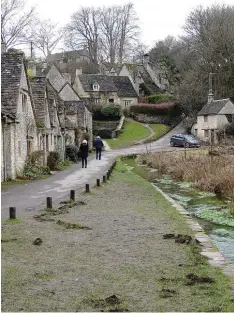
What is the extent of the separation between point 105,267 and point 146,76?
92016 mm

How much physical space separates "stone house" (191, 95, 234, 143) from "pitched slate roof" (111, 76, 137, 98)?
2127cm

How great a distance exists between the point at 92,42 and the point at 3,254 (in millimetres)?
96505

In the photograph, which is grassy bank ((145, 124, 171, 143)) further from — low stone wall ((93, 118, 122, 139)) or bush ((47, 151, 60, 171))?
bush ((47, 151, 60, 171))

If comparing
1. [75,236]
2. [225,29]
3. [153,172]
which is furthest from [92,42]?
[75,236]

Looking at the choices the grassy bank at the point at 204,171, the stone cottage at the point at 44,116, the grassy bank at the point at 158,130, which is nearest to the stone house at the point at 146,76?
the grassy bank at the point at 158,130

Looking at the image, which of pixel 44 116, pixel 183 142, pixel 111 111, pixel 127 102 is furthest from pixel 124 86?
pixel 44 116

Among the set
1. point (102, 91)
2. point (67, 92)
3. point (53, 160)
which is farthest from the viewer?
point (102, 91)

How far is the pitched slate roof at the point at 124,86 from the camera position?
87.9 meters

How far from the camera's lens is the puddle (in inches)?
551

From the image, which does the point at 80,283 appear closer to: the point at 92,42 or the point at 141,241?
the point at 141,241

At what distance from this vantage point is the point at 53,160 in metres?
35.1

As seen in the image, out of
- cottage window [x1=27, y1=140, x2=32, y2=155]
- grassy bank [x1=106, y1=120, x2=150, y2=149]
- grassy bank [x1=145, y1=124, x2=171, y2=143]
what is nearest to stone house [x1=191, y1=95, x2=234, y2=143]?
grassy bank [x1=145, y1=124, x2=171, y2=143]

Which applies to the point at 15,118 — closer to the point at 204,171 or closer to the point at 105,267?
the point at 204,171

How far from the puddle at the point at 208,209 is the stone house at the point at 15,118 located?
27.0 ft
